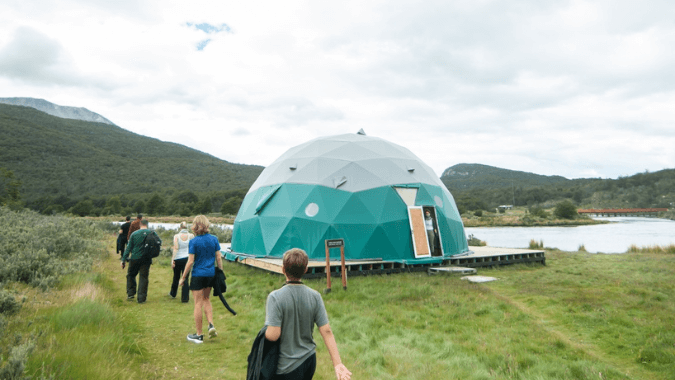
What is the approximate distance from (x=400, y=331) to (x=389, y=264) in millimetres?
5329

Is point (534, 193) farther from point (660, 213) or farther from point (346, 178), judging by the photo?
point (346, 178)

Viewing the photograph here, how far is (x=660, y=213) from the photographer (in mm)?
70375

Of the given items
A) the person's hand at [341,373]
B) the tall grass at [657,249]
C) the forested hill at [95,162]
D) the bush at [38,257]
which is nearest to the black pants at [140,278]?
the bush at [38,257]

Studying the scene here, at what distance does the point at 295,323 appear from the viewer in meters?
2.54

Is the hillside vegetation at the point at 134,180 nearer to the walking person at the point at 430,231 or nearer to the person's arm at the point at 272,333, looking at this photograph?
the walking person at the point at 430,231

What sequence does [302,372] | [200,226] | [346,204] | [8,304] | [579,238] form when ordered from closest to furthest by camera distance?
→ 1. [302,372]
2. [8,304]
3. [200,226]
4. [346,204]
5. [579,238]

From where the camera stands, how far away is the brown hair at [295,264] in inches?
100

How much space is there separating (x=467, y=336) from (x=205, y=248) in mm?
4139

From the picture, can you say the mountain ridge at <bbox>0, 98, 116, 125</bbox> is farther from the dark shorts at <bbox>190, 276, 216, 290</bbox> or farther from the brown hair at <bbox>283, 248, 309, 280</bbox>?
the brown hair at <bbox>283, 248, 309, 280</bbox>

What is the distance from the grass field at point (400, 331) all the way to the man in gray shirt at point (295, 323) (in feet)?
6.38

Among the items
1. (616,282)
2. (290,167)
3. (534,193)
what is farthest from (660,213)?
(290,167)

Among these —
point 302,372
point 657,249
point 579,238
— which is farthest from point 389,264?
point 579,238

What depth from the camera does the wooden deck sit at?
1026 cm

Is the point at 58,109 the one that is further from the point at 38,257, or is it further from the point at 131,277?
the point at 131,277
